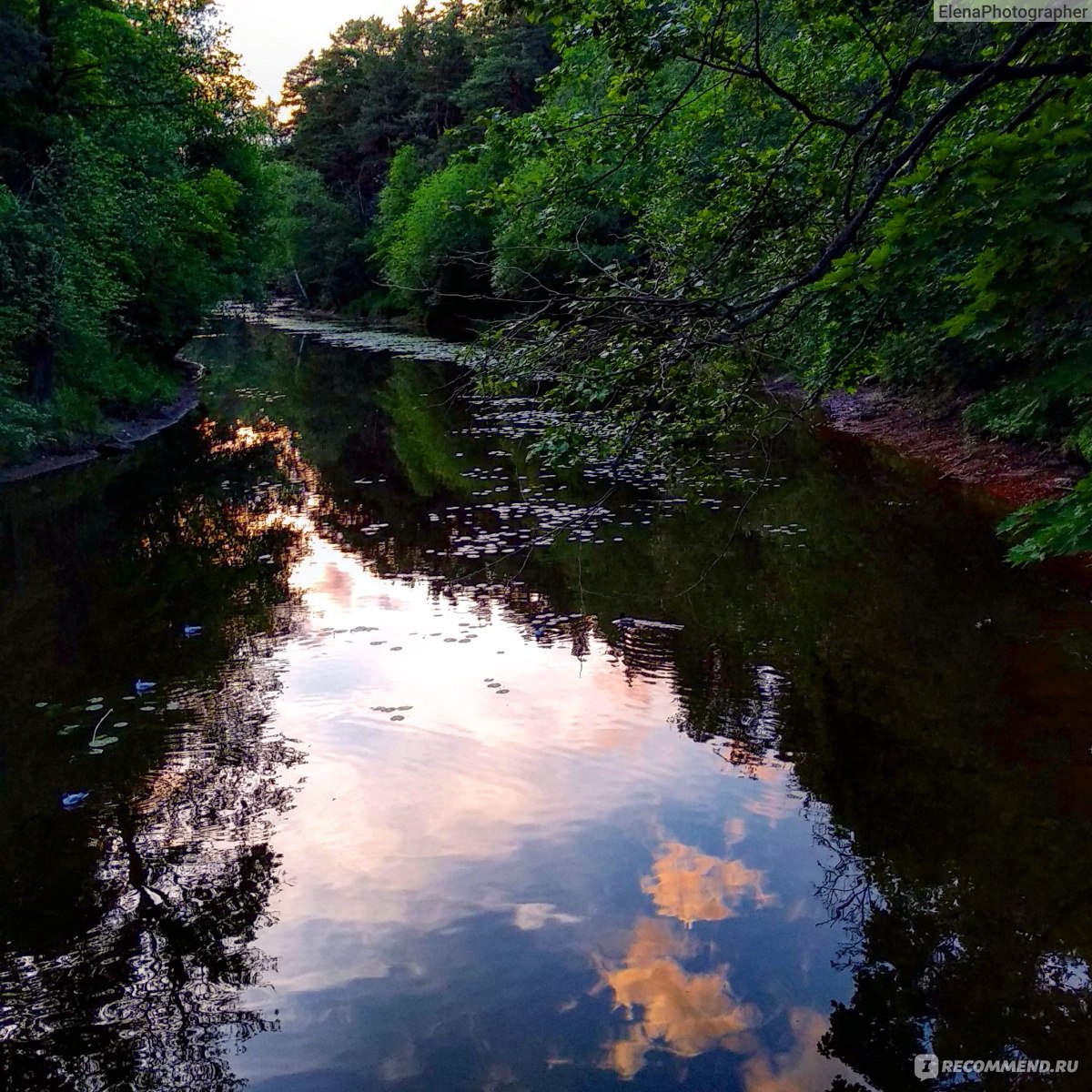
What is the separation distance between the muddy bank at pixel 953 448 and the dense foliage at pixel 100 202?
50.1ft

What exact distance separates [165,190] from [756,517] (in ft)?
59.6

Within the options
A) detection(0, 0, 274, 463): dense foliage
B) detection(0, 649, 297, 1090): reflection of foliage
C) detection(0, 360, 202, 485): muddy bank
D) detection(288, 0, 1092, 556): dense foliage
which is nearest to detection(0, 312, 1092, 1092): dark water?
detection(0, 649, 297, 1090): reflection of foliage

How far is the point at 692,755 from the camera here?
313 inches

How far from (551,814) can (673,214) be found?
1327 cm

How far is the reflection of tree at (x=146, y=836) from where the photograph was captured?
16.9ft

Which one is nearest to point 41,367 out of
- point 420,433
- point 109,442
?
point 109,442

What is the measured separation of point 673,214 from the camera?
56.5 ft

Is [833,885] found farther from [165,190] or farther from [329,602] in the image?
[165,190]

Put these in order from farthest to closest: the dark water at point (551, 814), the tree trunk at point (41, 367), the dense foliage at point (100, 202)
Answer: the tree trunk at point (41, 367) → the dense foliage at point (100, 202) → the dark water at point (551, 814)

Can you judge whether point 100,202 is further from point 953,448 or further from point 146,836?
point 953,448

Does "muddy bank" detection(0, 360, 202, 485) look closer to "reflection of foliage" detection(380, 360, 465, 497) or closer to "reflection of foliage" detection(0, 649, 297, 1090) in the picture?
"reflection of foliage" detection(380, 360, 465, 497)

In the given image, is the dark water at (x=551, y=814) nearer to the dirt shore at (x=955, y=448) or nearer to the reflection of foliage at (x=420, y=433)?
the dirt shore at (x=955, y=448)

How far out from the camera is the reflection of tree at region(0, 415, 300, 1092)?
5152mm

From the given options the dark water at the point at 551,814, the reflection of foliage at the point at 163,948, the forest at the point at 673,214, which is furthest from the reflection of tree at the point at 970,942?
the reflection of foliage at the point at 163,948
